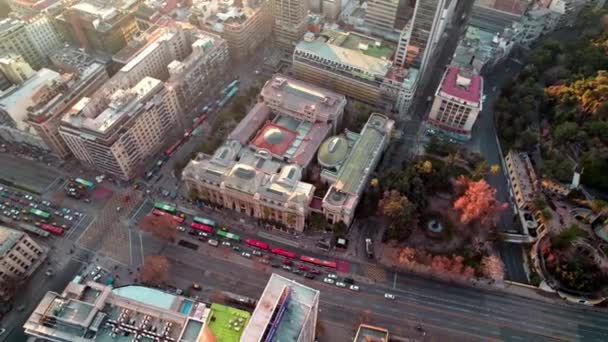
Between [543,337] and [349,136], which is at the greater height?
[349,136]

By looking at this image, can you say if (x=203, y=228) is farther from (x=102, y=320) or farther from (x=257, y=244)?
(x=102, y=320)

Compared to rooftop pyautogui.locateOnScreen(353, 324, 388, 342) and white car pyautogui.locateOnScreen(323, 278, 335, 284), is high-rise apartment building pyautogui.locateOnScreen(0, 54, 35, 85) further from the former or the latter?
rooftop pyautogui.locateOnScreen(353, 324, 388, 342)

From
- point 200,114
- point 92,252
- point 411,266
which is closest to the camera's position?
point 411,266

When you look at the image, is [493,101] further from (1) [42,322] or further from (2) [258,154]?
(1) [42,322]

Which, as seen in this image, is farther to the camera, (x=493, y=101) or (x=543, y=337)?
(x=493, y=101)

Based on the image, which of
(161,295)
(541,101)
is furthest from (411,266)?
(541,101)

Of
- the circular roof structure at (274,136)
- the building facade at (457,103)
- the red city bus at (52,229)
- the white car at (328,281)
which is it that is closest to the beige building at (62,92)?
the red city bus at (52,229)

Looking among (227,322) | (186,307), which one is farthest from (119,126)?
(227,322)
